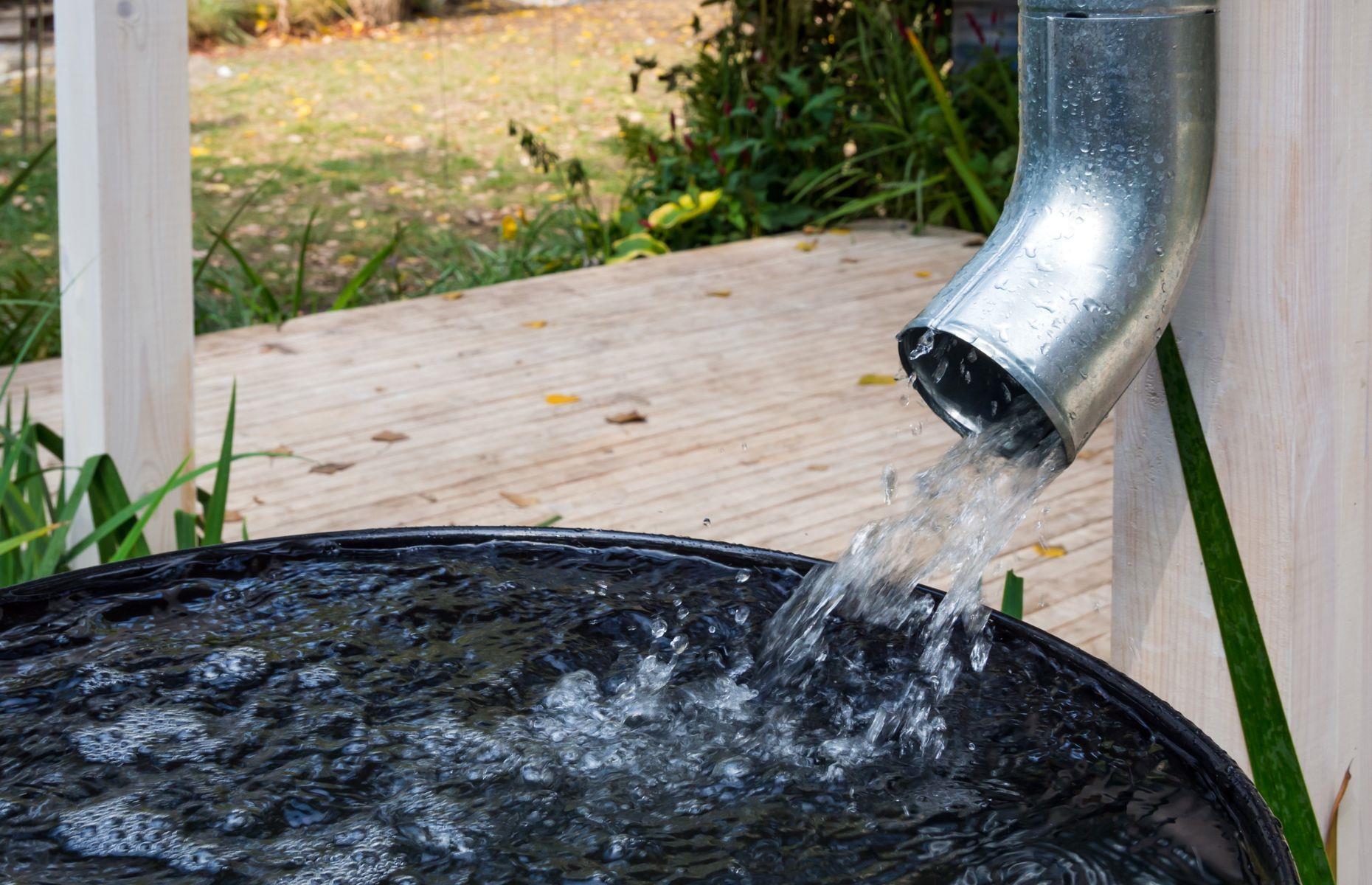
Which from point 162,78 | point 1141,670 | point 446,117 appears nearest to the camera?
point 1141,670

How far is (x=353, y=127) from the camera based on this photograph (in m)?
7.80

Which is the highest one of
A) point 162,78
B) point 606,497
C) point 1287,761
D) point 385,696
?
point 162,78

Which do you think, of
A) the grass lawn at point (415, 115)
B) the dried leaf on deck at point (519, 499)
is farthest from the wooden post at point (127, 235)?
the grass lawn at point (415, 115)

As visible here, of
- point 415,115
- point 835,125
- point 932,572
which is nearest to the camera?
point 932,572

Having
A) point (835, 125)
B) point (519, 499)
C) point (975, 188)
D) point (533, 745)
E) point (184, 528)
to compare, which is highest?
point (835, 125)

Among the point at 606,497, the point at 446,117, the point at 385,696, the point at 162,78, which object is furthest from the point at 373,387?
the point at 446,117

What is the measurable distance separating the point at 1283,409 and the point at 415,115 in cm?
696

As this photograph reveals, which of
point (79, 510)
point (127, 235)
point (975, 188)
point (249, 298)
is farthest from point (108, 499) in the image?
point (975, 188)

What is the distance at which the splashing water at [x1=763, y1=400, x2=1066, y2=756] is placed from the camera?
3.76 feet

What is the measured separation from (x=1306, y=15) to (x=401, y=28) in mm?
7037

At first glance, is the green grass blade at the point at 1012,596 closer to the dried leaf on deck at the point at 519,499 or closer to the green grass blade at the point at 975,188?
the dried leaf on deck at the point at 519,499

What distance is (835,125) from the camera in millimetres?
6062

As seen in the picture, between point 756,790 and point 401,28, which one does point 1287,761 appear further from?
point 401,28

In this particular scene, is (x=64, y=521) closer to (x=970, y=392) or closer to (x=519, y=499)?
(x=519, y=499)
